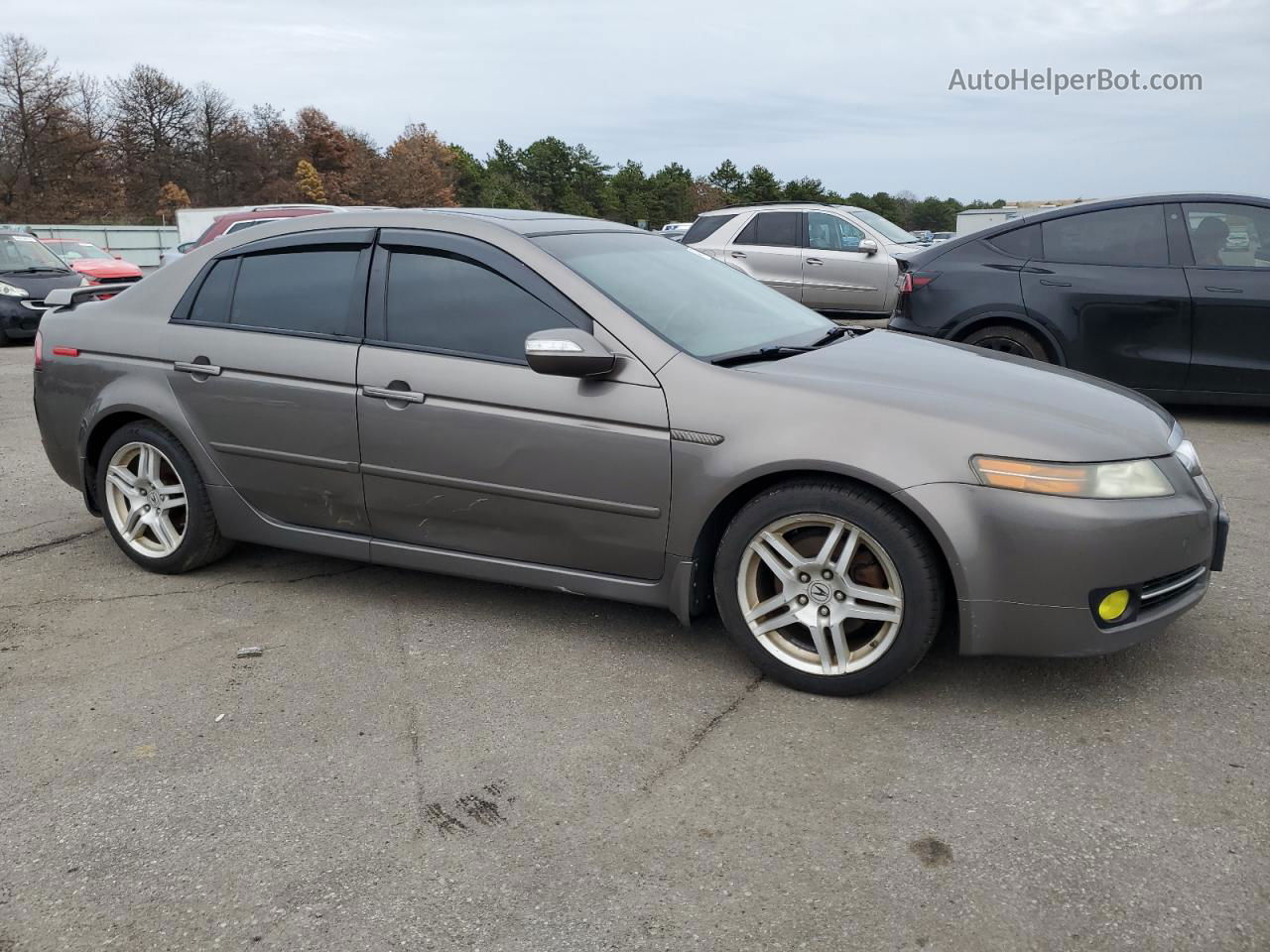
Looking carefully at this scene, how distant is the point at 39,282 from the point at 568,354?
14524 millimetres

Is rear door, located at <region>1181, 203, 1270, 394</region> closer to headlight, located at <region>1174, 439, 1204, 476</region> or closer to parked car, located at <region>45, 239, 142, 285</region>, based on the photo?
headlight, located at <region>1174, 439, 1204, 476</region>

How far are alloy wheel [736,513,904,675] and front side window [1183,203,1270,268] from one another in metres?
5.49

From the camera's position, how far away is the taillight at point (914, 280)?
8.23 metres

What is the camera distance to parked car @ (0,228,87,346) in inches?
588

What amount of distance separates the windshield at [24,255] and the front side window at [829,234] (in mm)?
10866

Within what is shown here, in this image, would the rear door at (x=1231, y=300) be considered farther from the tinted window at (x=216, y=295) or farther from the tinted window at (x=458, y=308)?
the tinted window at (x=216, y=295)

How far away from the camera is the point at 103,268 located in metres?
19.8

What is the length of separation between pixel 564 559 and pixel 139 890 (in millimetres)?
1744

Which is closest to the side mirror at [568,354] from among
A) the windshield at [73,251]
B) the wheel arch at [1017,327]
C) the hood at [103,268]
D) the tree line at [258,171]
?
the wheel arch at [1017,327]

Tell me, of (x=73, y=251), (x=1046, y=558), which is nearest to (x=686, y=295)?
(x=1046, y=558)

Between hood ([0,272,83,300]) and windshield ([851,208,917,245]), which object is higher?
windshield ([851,208,917,245])

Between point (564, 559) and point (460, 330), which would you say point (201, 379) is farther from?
point (564, 559)

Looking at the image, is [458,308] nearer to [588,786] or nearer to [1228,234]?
[588,786]

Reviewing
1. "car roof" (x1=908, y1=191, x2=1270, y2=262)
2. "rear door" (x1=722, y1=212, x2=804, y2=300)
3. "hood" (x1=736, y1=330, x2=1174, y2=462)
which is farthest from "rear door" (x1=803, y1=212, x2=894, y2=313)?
"hood" (x1=736, y1=330, x2=1174, y2=462)
